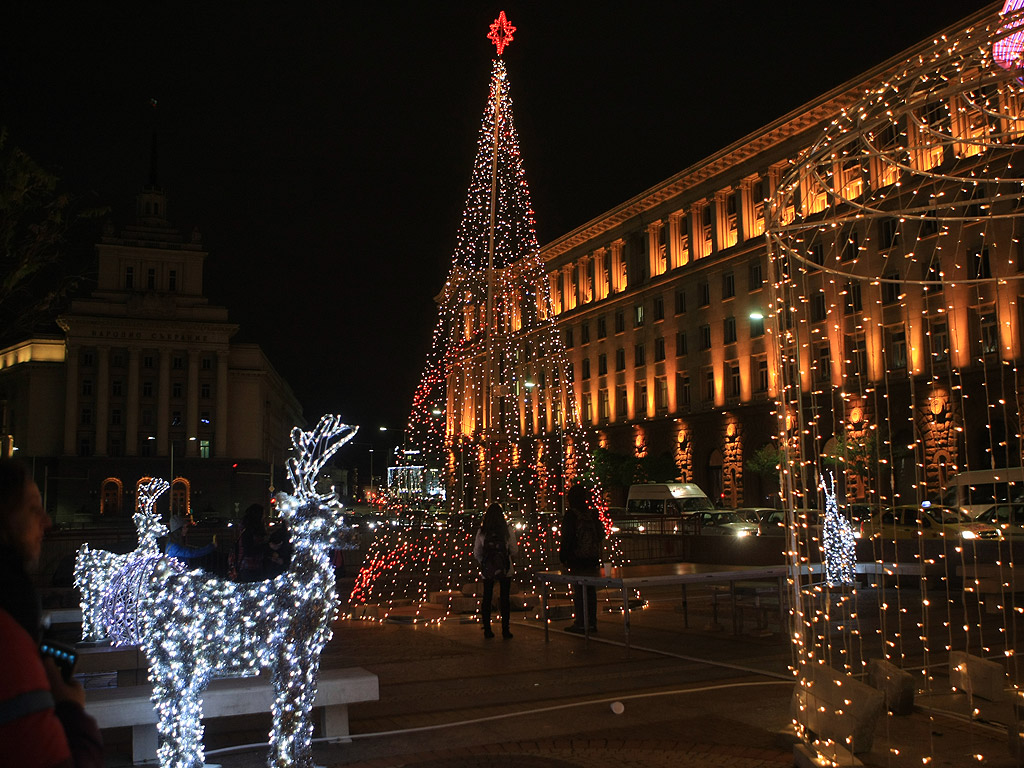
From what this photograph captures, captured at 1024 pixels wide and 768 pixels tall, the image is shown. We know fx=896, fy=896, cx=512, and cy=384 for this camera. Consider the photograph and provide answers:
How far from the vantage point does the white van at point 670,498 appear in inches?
1550

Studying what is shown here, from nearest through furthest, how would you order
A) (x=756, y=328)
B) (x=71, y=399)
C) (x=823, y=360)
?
(x=823, y=360)
(x=756, y=328)
(x=71, y=399)

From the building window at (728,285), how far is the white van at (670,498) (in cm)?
1456

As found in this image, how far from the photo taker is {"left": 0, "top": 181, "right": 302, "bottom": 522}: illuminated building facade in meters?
77.2

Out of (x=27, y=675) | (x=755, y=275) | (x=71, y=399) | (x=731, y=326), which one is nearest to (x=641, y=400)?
(x=731, y=326)

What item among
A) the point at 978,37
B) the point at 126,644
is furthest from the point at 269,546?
the point at 978,37

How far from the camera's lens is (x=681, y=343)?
181ft

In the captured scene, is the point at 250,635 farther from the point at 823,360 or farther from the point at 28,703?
the point at 823,360

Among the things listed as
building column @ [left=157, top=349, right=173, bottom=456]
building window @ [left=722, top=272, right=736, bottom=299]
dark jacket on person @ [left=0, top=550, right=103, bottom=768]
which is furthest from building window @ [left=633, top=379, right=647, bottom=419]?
dark jacket on person @ [left=0, top=550, right=103, bottom=768]

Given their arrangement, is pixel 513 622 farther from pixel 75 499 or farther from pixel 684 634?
pixel 75 499

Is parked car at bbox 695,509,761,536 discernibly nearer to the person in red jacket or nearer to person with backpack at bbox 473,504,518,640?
person with backpack at bbox 473,504,518,640

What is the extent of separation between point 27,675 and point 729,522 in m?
33.3

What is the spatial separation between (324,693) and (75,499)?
7775 centimetres

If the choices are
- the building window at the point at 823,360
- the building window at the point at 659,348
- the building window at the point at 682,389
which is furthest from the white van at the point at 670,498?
the building window at the point at 659,348

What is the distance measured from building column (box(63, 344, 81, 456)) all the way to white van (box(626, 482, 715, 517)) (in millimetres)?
55688
